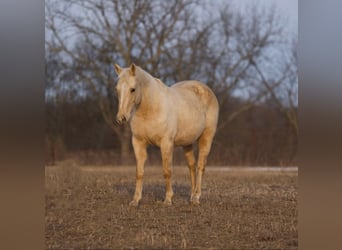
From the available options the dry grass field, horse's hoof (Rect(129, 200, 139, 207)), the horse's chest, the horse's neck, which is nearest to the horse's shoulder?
the horse's neck

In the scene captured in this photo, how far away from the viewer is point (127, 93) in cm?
446

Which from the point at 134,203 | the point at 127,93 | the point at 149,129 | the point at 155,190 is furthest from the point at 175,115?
the point at 155,190

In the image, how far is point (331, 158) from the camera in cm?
183

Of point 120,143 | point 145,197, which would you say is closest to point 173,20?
point 120,143

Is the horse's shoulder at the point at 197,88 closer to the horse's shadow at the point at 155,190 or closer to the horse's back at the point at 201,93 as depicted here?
the horse's back at the point at 201,93

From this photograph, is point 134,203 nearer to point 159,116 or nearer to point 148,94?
point 159,116

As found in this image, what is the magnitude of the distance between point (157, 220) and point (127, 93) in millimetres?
1344

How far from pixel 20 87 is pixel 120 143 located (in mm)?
13302

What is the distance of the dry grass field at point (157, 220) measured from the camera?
2527 mm

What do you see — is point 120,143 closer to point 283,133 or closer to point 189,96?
point 283,133

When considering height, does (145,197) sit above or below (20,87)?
below

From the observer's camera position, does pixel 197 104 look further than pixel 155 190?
No

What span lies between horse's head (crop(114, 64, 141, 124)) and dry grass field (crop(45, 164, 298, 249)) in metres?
0.86

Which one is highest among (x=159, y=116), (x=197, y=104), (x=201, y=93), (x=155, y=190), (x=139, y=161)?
(x=201, y=93)
